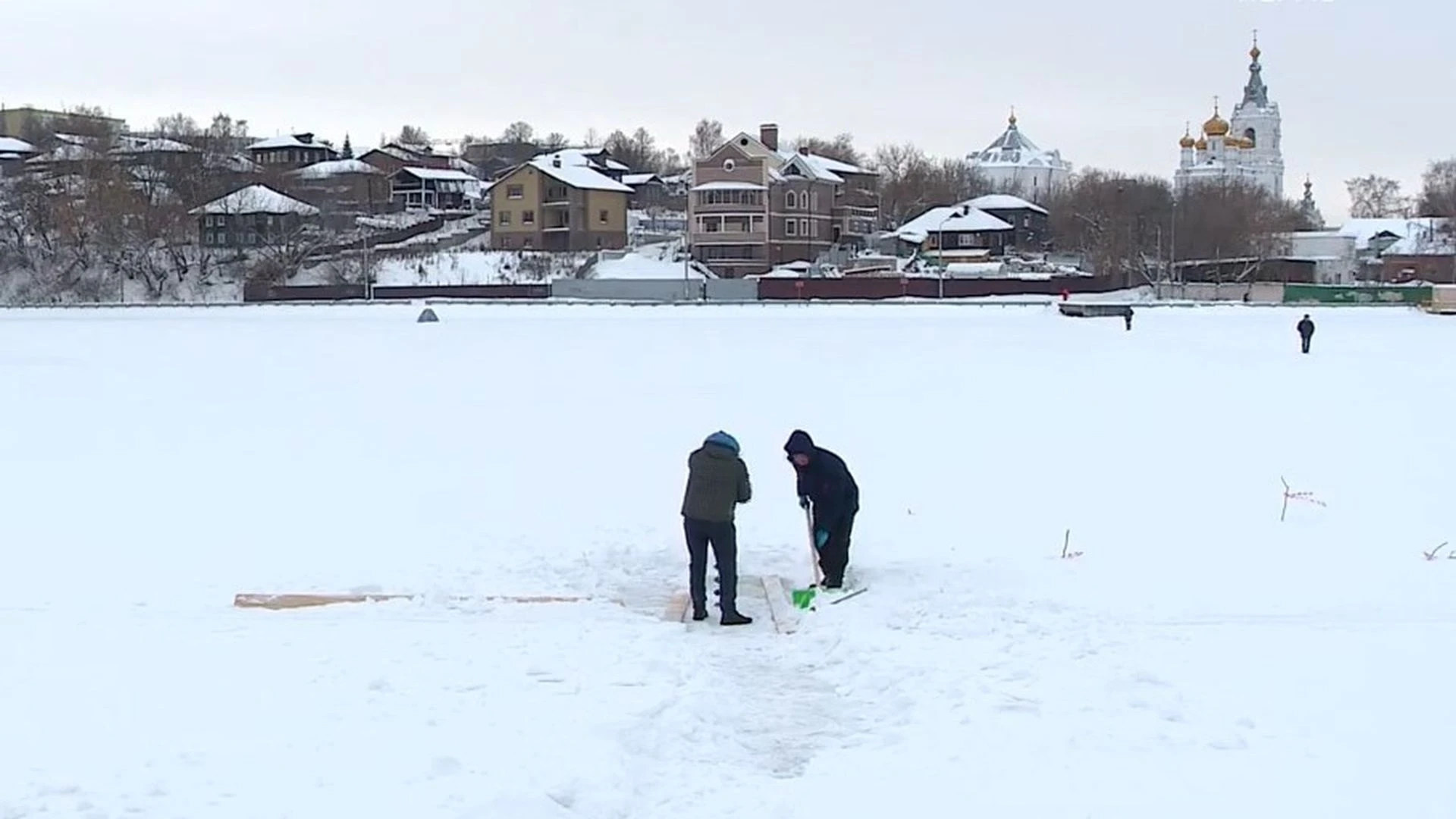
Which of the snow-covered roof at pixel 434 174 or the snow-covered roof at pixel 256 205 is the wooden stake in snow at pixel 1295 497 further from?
the snow-covered roof at pixel 434 174

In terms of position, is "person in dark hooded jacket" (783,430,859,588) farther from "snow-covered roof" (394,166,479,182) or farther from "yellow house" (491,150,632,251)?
"snow-covered roof" (394,166,479,182)

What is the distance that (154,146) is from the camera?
112500mm

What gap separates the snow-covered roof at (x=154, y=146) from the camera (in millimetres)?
110562

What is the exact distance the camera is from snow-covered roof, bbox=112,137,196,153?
111 metres

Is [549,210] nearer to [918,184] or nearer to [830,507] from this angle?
[918,184]

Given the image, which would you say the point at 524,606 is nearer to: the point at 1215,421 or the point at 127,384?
the point at 1215,421

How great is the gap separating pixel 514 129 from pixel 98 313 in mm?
96034

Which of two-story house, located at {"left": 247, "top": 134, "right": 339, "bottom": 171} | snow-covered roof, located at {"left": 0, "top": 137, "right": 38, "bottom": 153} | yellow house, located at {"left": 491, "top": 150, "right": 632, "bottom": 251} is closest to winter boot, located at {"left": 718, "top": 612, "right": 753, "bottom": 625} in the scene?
yellow house, located at {"left": 491, "top": 150, "right": 632, "bottom": 251}

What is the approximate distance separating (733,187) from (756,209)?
1.98 metres

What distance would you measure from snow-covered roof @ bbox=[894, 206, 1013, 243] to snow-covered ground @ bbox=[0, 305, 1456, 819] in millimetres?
72887

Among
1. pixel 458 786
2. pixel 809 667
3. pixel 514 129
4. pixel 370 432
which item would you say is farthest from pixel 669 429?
pixel 514 129

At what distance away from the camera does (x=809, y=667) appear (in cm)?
893

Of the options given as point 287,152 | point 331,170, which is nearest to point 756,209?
point 331,170

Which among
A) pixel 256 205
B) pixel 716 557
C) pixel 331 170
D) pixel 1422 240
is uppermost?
pixel 331 170
